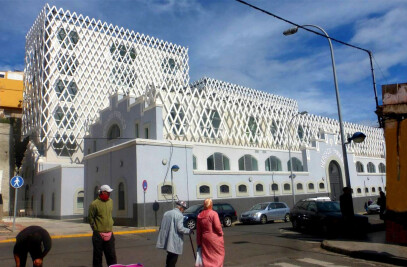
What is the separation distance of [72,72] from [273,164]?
32.2 m

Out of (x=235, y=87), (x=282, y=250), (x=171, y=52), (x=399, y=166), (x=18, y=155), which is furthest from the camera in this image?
A: (x=235, y=87)

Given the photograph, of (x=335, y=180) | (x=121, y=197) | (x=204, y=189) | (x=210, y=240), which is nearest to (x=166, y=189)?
(x=121, y=197)

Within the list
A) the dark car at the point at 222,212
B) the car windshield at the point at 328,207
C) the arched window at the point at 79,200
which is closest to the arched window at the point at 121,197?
the dark car at the point at 222,212

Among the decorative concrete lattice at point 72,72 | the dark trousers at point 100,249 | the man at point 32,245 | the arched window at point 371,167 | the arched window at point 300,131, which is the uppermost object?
the decorative concrete lattice at point 72,72

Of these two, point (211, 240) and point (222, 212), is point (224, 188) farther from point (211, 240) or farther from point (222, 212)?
point (211, 240)

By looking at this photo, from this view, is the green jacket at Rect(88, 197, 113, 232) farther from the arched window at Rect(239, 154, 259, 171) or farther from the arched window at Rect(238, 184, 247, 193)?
the arched window at Rect(239, 154, 259, 171)

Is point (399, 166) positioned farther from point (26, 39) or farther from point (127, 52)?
point (26, 39)

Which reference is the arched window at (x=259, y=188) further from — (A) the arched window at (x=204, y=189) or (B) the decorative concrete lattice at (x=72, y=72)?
(B) the decorative concrete lattice at (x=72, y=72)

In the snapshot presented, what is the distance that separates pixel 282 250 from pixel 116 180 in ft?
52.6

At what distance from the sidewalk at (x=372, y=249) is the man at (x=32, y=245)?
8.40m

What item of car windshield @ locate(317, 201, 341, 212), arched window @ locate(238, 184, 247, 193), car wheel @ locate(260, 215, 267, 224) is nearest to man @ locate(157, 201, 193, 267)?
car windshield @ locate(317, 201, 341, 212)

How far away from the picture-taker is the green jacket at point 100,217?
6930mm

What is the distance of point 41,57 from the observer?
50219 mm

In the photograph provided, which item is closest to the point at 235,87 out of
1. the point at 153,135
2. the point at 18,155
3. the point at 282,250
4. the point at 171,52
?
the point at 171,52
